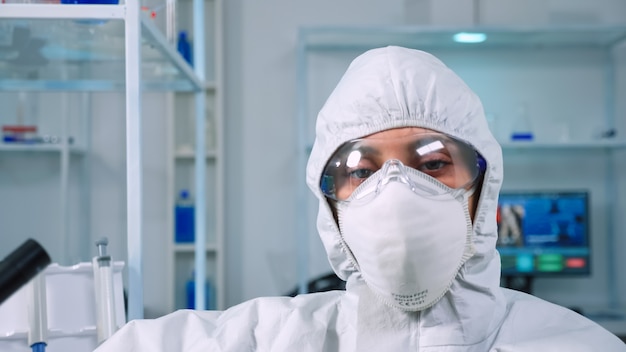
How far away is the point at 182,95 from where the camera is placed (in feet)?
11.2

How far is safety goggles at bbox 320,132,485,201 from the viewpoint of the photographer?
0.92 metres

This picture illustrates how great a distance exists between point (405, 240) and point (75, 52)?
1029 millimetres

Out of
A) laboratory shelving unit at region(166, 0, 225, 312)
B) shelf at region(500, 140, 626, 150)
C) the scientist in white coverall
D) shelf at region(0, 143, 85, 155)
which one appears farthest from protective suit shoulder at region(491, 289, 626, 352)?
shelf at region(0, 143, 85, 155)

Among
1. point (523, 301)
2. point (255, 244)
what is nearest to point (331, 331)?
point (523, 301)

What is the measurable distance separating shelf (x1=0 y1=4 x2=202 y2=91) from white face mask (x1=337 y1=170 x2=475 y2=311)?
1.94 feet

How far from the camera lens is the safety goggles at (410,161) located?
36.4 inches

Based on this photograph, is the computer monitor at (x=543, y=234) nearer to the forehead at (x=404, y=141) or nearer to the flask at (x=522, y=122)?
the flask at (x=522, y=122)

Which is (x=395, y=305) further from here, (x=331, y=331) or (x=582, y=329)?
(x=582, y=329)

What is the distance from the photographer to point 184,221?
3352 mm

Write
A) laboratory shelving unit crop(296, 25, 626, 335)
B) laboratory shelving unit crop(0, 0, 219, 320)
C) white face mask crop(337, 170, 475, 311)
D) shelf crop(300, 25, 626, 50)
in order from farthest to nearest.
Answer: laboratory shelving unit crop(296, 25, 626, 335) → shelf crop(300, 25, 626, 50) → laboratory shelving unit crop(0, 0, 219, 320) → white face mask crop(337, 170, 475, 311)

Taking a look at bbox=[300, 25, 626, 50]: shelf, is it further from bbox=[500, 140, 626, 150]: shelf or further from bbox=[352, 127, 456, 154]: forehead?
bbox=[352, 127, 456, 154]: forehead

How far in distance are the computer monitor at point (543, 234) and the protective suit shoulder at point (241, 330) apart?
92.8 inches

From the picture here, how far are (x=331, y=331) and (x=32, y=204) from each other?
2.83 meters

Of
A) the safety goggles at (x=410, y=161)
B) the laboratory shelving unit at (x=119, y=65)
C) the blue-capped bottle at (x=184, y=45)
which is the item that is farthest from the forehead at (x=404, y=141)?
the blue-capped bottle at (x=184, y=45)
